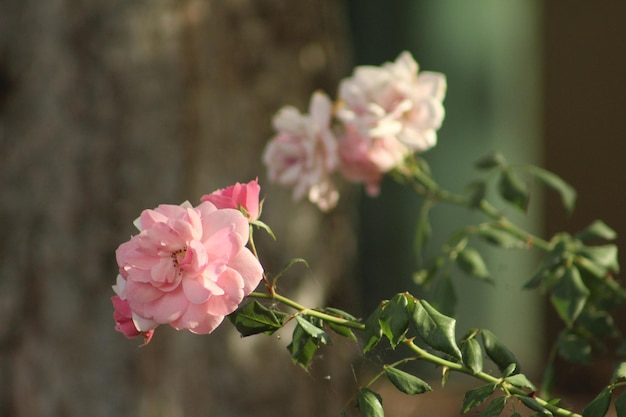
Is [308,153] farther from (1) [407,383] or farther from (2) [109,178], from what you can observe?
(2) [109,178]

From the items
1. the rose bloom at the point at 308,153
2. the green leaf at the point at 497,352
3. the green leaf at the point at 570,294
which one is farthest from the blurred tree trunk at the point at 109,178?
the green leaf at the point at 497,352

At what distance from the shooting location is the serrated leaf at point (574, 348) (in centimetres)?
108

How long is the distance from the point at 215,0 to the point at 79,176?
0.53 metres

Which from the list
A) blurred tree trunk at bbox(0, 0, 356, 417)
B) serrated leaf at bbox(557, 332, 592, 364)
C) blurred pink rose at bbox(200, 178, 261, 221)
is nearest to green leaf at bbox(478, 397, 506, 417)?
blurred pink rose at bbox(200, 178, 261, 221)

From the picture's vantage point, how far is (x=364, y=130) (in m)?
1.23

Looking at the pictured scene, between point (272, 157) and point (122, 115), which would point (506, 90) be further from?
point (272, 157)

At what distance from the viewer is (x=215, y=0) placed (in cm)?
254

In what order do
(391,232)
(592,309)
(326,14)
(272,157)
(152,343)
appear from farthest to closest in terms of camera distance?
1. (391,232)
2. (326,14)
3. (152,343)
4. (272,157)
5. (592,309)

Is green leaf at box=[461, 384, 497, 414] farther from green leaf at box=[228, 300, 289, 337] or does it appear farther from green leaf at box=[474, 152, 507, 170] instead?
green leaf at box=[474, 152, 507, 170]

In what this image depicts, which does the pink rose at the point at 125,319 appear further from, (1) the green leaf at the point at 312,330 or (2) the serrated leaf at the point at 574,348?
(2) the serrated leaf at the point at 574,348

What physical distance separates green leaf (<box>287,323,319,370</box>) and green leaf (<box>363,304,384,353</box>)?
0.04m

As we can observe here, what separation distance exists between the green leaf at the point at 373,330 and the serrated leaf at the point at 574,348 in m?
0.38

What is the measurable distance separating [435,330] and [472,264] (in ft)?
1.35

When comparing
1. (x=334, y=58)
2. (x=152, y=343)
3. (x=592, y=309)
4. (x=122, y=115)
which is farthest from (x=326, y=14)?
(x=592, y=309)
